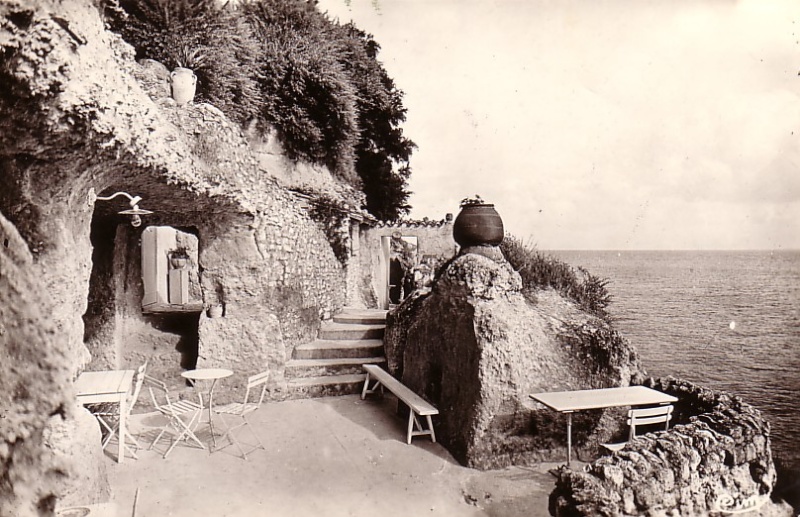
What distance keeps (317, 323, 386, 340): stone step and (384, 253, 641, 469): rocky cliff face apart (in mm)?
3520

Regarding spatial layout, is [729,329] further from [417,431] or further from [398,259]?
[417,431]

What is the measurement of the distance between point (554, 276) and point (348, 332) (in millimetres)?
4274

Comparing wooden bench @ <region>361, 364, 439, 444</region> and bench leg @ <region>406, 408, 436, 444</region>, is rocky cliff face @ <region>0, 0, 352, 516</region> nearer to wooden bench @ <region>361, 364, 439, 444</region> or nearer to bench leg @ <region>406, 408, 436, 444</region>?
wooden bench @ <region>361, 364, 439, 444</region>

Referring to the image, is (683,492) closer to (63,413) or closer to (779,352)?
(63,413)

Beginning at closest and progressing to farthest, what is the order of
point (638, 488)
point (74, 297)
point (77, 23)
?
1. point (77, 23)
2. point (638, 488)
3. point (74, 297)

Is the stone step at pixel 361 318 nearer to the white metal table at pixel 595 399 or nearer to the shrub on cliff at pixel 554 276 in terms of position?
the shrub on cliff at pixel 554 276

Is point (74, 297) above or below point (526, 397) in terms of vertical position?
above

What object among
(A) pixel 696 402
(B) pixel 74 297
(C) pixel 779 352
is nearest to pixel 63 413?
(B) pixel 74 297

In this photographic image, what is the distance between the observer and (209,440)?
21.1 ft

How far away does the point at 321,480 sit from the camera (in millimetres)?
5469

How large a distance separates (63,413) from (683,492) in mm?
4326

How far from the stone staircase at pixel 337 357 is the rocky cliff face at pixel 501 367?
246 cm

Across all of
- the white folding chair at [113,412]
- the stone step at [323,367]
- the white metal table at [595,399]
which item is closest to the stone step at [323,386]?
the stone step at [323,367]

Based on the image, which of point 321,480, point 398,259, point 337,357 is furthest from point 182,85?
point 398,259
